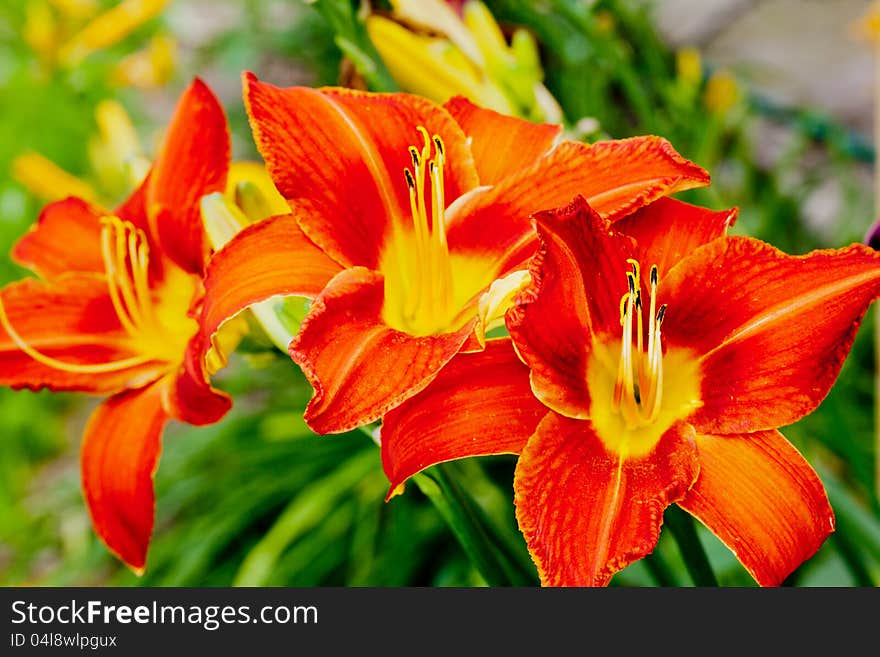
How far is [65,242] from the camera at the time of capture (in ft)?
1.22

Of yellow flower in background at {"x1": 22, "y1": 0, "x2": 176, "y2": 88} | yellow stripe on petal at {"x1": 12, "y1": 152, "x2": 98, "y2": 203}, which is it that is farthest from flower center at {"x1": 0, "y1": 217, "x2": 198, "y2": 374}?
yellow flower in background at {"x1": 22, "y1": 0, "x2": 176, "y2": 88}

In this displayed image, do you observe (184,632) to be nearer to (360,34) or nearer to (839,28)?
(360,34)

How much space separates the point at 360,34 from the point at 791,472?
0.23 meters

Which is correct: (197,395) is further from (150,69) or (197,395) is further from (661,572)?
(150,69)

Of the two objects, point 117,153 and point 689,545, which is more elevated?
point 117,153

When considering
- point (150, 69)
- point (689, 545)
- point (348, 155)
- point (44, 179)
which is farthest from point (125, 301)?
point (150, 69)

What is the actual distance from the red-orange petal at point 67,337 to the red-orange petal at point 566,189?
0.14 metres

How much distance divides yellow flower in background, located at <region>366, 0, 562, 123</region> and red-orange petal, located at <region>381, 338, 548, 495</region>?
0.16 m

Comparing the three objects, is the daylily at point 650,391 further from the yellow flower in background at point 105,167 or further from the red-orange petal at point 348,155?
the yellow flower in background at point 105,167

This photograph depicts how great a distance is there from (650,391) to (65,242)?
0.24 m

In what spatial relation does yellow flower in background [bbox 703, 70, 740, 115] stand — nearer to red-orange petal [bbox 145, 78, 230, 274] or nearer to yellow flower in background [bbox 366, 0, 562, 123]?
yellow flower in background [bbox 366, 0, 562, 123]

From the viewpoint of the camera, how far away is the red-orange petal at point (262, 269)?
0.27 meters

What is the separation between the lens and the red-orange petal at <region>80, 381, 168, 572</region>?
0.31 m

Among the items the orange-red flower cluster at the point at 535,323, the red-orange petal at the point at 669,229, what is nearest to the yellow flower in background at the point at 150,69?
the orange-red flower cluster at the point at 535,323
